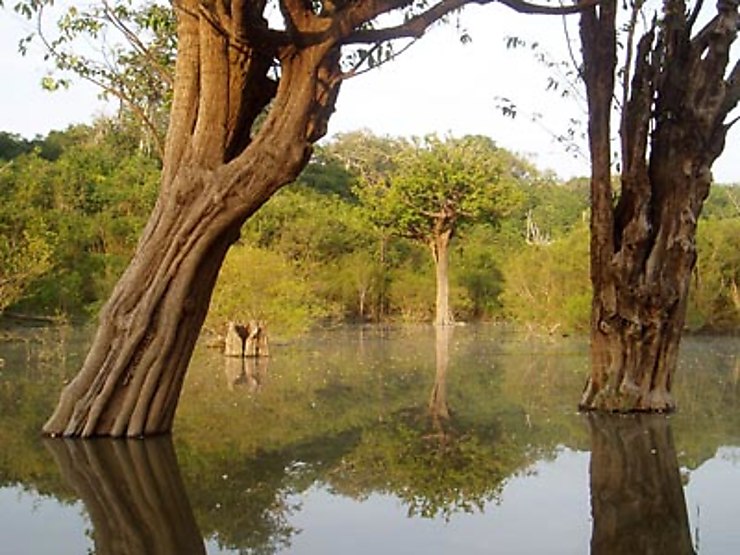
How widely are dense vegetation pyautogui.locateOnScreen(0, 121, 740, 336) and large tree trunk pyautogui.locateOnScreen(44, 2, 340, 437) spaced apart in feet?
31.1

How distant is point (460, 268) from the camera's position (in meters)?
35.9

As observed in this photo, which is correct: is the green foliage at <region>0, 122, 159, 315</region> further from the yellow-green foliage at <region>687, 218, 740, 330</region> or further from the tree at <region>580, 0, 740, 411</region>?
the yellow-green foliage at <region>687, 218, 740, 330</region>

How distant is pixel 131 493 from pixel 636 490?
322 centimetres

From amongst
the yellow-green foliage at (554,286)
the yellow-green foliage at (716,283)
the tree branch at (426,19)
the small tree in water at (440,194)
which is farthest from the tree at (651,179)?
the small tree in water at (440,194)

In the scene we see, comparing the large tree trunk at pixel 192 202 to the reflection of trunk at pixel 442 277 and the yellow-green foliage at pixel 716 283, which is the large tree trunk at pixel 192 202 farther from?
the reflection of trunk at pixel 442 277

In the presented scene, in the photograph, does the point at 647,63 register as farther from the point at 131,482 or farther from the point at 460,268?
the point at 460,268

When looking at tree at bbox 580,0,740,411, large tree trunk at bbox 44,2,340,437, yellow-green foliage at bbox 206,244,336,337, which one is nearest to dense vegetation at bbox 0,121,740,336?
yellow-green foliage at bbox 206,244,336,337

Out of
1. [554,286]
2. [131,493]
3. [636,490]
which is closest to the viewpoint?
[131,493]

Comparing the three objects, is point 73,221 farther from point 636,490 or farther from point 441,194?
point 636,490

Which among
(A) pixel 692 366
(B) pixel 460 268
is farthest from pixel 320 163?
(A) pixel 692 366

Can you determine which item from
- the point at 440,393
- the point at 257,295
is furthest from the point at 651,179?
the point at 257,295

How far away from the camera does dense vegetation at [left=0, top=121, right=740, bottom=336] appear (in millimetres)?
18984

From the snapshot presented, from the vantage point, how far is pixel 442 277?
3278 centimetres

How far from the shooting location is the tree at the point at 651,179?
9672mm
